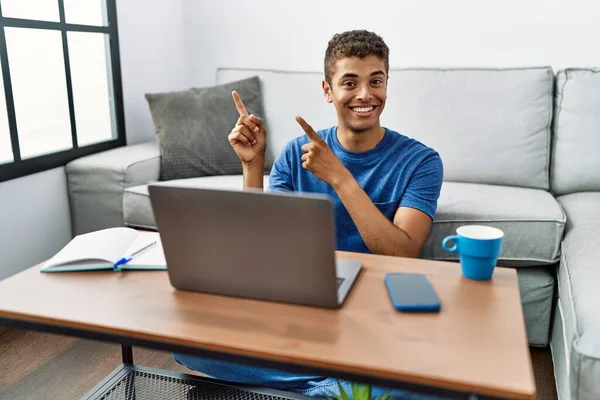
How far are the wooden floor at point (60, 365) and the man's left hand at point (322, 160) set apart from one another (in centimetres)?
79

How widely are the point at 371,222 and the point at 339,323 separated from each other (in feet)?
1.51

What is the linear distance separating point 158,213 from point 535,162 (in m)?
1.81

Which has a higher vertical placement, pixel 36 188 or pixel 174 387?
pixel 36 188

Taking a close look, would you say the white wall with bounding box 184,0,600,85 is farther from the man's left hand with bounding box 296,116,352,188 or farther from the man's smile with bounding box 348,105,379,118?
the man's left hand with bounding box 296,116,352,188

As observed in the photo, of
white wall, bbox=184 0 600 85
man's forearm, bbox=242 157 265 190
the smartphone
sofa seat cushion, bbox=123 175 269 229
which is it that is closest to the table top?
the smartphone

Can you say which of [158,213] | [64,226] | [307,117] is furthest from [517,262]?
[64,226]

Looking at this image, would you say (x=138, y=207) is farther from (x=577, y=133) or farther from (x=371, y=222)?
(x=577, y=133)

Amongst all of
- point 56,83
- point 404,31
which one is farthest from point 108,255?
point 404,31

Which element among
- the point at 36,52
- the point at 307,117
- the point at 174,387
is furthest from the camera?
the point at 307,117

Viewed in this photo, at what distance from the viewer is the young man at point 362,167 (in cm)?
132

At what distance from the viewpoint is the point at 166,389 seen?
124cm

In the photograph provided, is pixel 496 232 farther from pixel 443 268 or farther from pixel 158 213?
pixel 158 213

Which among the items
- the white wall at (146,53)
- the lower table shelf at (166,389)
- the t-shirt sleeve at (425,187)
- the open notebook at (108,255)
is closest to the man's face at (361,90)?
the t-shirt sleeve at (425,187)

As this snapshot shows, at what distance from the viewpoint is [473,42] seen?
8.71ft
